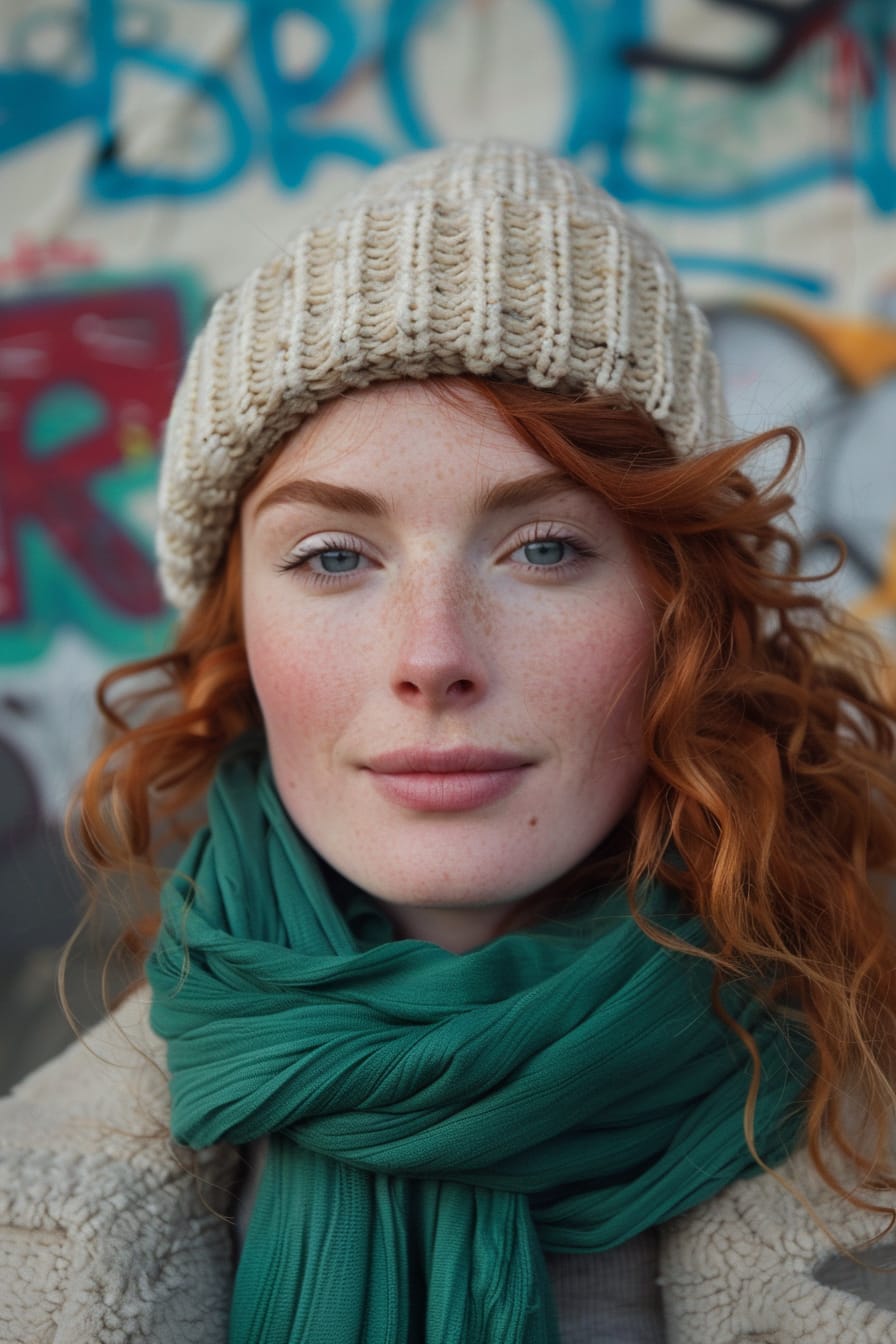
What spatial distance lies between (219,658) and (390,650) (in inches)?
19.2

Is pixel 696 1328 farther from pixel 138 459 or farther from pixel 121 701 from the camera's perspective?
pixel 138 459

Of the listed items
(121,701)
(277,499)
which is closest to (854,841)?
(277,499)

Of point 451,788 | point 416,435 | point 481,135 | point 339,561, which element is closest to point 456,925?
point 451,788

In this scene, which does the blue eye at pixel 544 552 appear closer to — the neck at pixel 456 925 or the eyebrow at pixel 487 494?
the eyebrow at pixel 487 494

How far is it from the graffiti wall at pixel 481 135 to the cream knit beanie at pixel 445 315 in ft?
6.52

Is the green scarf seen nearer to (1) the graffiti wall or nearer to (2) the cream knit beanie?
(2) the cream knit beanie

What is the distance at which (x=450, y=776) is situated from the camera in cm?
145

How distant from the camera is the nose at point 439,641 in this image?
4.57 feet

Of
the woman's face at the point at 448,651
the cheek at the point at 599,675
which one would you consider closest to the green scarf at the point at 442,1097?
the woman's face at the point at 448,651

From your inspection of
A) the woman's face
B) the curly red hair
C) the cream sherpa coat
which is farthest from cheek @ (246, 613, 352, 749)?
the cream sherpa coat

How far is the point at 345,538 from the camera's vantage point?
1.52 meters

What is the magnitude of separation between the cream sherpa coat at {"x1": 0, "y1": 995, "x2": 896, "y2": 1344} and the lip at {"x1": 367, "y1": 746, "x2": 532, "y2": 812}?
51 cm

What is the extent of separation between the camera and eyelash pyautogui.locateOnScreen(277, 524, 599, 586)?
1506mm

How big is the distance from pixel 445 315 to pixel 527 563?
0.32m
